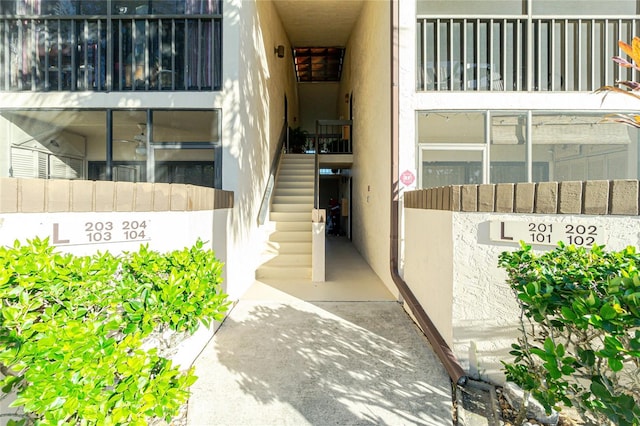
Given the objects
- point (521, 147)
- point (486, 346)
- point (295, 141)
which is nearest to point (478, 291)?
point (486, 346)

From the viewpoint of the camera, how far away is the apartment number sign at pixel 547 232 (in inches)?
83.4

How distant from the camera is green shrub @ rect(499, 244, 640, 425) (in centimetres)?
126

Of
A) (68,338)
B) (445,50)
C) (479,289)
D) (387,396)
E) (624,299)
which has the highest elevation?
(445,50)

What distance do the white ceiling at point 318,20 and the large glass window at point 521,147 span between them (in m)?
4.53

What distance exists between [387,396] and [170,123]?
4.38 meters

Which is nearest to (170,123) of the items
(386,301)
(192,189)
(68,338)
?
(192,189)

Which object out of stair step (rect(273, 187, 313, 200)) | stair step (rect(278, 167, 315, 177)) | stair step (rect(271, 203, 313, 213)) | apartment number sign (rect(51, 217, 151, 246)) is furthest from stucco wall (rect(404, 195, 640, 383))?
stair step (rect(278, 167, 315, 177))

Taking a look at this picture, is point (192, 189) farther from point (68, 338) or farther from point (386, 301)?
point (386, 301)

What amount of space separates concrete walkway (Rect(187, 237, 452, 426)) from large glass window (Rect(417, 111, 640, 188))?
2.33m

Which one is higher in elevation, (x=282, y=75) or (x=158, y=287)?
(x=282, y=75)

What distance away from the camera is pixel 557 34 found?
175 inches

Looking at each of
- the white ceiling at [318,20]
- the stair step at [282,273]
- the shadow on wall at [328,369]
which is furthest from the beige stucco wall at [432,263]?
the white ceiling at [318,20]

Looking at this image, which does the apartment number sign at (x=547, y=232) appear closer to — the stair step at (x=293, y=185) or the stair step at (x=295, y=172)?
the stair step at (x=293, y=185)

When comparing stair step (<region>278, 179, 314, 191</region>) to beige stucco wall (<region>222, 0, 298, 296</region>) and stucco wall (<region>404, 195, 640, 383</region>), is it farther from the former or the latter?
stucco wall (<region>404, 195, 640, 383</region>)
